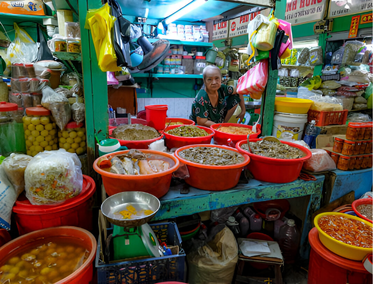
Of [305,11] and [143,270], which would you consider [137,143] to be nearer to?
[143,270]

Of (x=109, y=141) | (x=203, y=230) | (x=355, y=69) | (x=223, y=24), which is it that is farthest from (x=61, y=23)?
(x=223, y=24)

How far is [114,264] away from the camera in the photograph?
4.09ft

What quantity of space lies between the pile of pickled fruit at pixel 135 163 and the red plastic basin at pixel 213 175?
15 centimetres

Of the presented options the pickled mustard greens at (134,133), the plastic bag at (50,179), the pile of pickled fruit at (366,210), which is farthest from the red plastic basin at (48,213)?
the pile of pickled fruit at (366,210)

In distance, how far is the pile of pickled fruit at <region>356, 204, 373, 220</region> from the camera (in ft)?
6.36

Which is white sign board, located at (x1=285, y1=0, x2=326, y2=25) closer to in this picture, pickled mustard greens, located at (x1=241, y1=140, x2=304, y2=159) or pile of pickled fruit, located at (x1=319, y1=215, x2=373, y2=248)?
pickled mustard greens, located at (x1=241, y1=140, x2=304, y2=159)

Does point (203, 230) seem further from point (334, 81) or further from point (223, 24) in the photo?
point (223, 24)

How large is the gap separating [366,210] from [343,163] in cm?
44

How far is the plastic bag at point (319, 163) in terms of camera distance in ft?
6.97

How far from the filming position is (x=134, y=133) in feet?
7.16

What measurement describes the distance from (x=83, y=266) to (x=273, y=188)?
1420 mm

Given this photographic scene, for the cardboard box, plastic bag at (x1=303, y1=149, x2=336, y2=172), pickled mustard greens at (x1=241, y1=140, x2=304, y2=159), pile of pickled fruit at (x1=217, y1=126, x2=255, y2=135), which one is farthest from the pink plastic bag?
the cardboard box

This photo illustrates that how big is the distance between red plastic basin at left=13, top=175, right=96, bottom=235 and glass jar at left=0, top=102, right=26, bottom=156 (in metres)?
0.60

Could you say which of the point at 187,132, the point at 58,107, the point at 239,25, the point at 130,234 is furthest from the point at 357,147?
the point at 239,25
